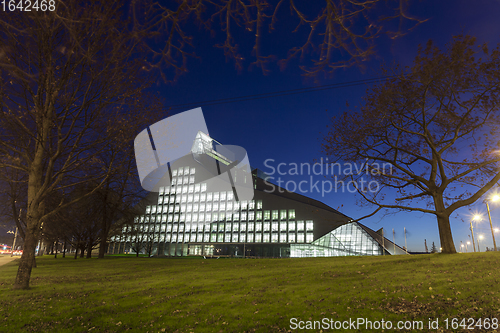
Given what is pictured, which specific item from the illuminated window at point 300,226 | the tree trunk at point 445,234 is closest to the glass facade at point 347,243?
the illuminated window at point 300,226

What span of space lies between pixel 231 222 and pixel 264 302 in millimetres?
84076

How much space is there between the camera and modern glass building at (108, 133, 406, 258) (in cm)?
7019

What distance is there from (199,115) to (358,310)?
93.4 meters

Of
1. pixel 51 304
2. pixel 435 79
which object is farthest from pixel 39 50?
pixel 435 79

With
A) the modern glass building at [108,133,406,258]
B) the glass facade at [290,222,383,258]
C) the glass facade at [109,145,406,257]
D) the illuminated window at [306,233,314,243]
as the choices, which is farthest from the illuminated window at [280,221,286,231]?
the glass facade at [290,222,383,258]

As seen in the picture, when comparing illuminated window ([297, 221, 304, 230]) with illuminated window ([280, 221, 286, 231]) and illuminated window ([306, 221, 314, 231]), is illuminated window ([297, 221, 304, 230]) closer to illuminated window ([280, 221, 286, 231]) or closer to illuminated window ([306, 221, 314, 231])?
illuminated window ([306, 221, 314, 231])

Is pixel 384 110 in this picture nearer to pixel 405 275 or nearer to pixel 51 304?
pixel 405 275

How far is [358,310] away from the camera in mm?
8883

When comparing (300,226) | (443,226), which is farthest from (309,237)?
(443,226)

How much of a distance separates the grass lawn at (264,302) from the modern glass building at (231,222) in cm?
5508

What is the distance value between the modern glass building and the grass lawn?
181 feet

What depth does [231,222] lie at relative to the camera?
9350cm

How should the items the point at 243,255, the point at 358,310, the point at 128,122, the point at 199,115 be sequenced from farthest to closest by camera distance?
the point at 199,115 → the point at 243,255 → the point at 128,122 → the point at 358,310

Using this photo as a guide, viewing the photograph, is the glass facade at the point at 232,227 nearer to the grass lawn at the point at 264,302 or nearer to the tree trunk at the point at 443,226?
the tree trunk at the point at 443,226
